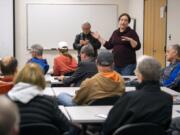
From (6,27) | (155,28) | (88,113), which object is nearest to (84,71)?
(88,113)

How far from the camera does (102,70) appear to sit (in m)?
3.82

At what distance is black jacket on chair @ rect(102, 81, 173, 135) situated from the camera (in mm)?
2727

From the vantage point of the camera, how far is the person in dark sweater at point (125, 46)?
253 inches

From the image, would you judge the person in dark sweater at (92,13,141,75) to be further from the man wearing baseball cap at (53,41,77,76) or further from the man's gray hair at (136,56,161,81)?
the man's gray hair at (136,56,161,81)

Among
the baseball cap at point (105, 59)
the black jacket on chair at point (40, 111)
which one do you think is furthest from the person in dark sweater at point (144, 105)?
the baseball cap at point (105, 59)

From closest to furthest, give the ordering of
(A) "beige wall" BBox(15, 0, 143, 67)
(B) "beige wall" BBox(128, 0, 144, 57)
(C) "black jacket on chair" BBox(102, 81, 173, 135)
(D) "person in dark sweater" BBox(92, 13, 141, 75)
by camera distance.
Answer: (C) "black jacket on chair" BBox(102, 81, 173, 135)
(D) "person in dark sweater" BBox(92, 13, 141, 75)
(B) "beige wall" BBox(128, 0, 144, 57)
(A) "beige wall" BBox(15, 0, 143, 67)

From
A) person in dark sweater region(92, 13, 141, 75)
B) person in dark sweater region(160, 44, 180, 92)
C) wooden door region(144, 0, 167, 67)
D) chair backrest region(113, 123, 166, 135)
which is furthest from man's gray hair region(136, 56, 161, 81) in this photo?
wooden door region(144, 0, 167, 67)

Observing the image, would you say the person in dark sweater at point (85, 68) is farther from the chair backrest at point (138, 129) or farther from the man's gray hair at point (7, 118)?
the man's gray hair at point (7, 118)

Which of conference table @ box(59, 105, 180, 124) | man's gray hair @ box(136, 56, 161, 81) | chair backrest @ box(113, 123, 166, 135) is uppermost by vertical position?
man's gray hair @ box(136, 56, 161, 81)

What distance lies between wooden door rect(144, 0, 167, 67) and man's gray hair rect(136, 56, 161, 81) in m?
4.62

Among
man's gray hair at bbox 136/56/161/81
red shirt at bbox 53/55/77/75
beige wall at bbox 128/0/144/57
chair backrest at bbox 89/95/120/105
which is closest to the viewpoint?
man's gray hair at bbox 136/56/161/81

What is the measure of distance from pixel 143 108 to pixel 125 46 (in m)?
3.85

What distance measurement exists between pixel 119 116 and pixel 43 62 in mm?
3439

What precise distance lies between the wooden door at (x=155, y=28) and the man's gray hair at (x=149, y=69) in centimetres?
462
